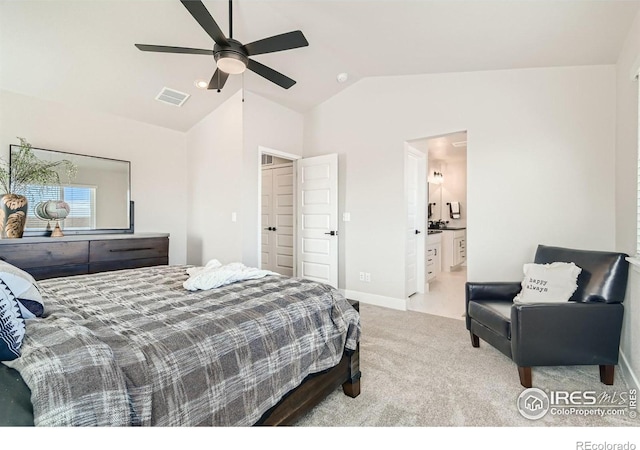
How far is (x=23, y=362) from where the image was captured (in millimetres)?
817

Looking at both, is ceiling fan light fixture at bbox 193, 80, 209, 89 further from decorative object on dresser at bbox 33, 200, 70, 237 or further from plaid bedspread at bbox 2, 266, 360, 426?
plaid bedspread at bbox 2, 266, 360, 426

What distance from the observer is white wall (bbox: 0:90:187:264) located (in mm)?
Result: 3125

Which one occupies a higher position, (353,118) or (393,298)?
(353,118)

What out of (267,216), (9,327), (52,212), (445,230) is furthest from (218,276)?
(445,230)

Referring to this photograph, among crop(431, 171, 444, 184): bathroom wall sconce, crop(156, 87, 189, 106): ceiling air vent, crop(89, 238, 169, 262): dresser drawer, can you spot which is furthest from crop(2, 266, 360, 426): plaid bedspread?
crop(431, 171, 444, 184): bathroom wall sconce

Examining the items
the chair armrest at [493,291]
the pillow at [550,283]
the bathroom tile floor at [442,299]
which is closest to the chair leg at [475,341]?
the chair armrest at [493,291]

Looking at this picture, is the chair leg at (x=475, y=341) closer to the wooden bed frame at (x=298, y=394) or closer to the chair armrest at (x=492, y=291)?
the chair armrest at (x=492, y=291)

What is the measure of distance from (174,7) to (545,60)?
331 centimetres

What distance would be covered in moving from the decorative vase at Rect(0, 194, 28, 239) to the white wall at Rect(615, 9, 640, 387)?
16.7 ft

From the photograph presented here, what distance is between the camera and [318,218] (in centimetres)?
429

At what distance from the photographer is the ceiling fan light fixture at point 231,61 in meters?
2.15
